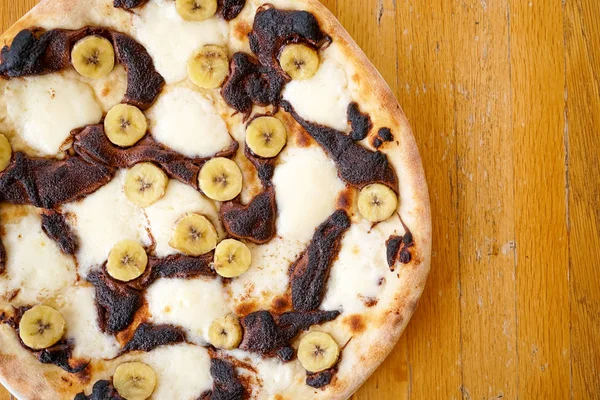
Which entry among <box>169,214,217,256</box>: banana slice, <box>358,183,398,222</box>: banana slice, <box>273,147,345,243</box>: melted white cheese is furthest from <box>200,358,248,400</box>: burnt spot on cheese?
<box>358,183,398,222</box>: banana slice

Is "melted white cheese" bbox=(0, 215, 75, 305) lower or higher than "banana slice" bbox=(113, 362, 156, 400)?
higher

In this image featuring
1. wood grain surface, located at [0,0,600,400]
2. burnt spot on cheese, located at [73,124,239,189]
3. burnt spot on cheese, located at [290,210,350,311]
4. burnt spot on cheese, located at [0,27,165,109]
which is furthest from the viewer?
wood grain surface, located at [0,0,600,400]

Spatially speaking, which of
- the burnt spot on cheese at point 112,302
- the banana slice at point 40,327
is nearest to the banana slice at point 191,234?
the burnt spot on cheese at point 112,302

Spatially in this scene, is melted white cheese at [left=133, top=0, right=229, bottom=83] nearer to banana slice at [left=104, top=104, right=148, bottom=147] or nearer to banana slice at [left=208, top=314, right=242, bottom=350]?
banana slice at [left=104, top=104, right=148, bottom=147]

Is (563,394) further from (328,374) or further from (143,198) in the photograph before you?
(143,198)

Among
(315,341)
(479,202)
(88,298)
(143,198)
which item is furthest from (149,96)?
(479,202)

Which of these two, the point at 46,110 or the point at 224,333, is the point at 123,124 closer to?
the point at 46,110
